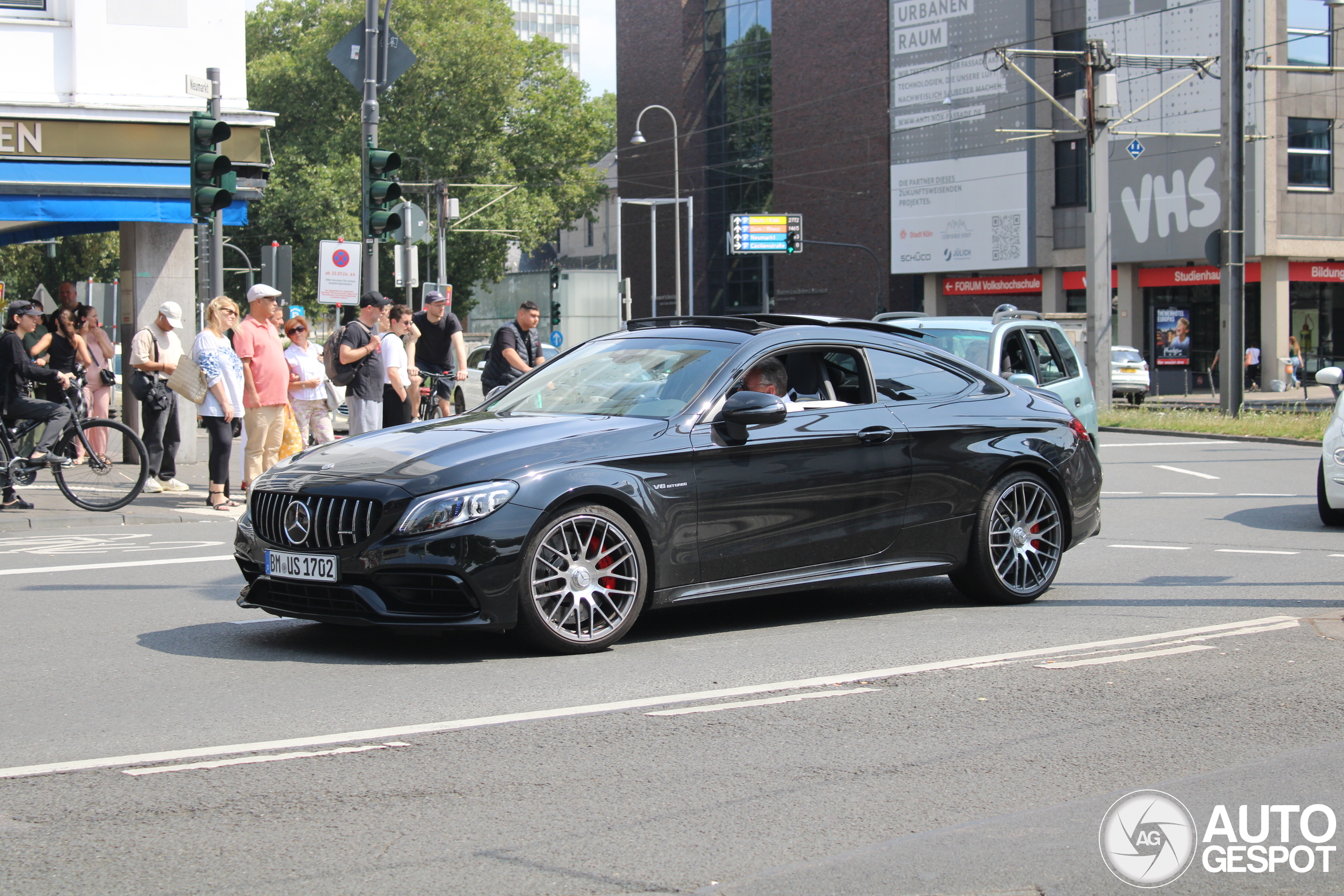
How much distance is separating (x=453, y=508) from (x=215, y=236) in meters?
10.8

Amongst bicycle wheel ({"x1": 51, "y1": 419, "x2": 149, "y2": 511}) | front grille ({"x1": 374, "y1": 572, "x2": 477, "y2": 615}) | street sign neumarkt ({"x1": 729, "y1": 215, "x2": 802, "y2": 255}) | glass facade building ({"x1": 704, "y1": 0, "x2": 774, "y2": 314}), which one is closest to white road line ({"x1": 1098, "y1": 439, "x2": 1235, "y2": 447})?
bicycle wheel ({"x1": 51, "y1": 419, "x2": 149, "y2": 511})

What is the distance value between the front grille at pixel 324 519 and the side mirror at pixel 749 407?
1.73m

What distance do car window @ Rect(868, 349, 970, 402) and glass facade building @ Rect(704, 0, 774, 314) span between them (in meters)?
59.8

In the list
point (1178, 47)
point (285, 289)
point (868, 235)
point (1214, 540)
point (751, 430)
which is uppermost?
point (1178, 47)

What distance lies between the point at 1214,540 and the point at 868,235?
50.8 m

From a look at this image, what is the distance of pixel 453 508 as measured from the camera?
6.50 metres

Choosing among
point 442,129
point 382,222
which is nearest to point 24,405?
point 382,222

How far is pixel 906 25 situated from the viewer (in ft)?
193

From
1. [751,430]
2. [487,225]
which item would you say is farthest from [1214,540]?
[487,225]

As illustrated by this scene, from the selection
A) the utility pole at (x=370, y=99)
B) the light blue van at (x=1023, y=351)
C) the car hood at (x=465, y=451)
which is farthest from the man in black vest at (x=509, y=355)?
the car hood at (x=465, y=451)

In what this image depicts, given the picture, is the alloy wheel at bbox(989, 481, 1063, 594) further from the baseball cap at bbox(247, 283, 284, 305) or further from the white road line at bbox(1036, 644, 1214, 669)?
the baseball cap at bbox(247, 283, 284, 305)

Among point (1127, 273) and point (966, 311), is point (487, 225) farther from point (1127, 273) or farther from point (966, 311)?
point (1127, 273)

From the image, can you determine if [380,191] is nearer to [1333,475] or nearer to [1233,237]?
[1333,475]

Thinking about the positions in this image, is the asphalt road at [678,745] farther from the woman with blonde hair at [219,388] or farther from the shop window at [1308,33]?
the shop window at [1308,33]
